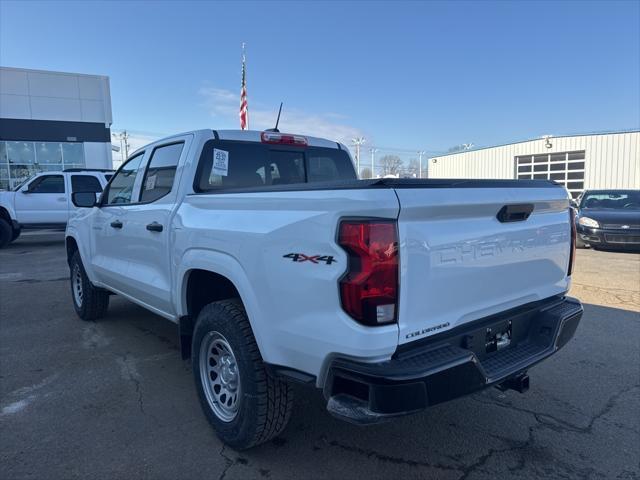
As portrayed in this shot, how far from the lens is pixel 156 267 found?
3.79m

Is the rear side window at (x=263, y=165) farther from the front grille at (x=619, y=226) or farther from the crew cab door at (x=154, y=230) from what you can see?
the front grille at (x=619, y=226)

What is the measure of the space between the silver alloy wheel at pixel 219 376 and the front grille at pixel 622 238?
37.6ft

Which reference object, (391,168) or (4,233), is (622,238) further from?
(4,233)

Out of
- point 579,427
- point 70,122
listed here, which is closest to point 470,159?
point 70,122

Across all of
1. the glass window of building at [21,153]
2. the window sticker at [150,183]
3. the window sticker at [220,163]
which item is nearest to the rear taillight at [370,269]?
the window sticker at [220,163]

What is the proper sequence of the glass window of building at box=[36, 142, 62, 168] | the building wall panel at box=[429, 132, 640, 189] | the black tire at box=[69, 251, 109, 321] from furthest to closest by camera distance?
the glass window of building at box=[36, 142, 62, 168], the building wall panel at box=[429, 132, 640, 189], the black tire at box=[69, 251, 109, 321]

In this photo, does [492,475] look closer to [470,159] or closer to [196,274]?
[196,274]

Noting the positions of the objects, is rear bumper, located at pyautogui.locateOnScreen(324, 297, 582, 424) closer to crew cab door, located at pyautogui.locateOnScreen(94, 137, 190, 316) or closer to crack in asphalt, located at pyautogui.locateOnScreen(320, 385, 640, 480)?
crack in asphalt, located at pyautogui.locateOnScreen(320, 385, 640, 480)

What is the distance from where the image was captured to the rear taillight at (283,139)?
398 centimetres

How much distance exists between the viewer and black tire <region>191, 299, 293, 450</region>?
8.67 ft

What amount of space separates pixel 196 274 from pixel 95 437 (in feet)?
4.03

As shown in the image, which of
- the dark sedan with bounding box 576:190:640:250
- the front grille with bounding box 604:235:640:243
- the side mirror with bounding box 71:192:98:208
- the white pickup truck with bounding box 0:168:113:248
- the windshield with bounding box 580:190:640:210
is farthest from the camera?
the white pickup truck with bounding box 0:168:113:248

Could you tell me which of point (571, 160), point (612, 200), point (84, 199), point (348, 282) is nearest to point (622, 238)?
point (612, 200)

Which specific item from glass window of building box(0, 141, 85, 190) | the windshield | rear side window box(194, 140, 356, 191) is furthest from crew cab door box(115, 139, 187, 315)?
glass window of building box(0, 141, 85, 190)
